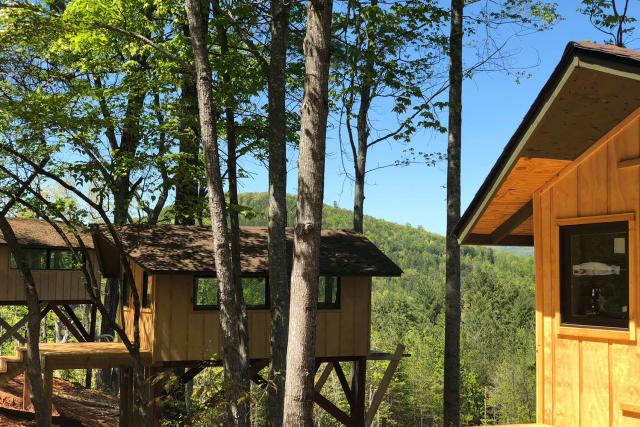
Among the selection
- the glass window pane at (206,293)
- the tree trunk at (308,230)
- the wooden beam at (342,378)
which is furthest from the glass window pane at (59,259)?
the tree trunk at (308,230)

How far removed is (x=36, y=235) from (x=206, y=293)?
418 inches

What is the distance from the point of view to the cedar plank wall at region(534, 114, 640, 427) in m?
6.17

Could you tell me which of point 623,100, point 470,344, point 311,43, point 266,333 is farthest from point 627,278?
point 470,344

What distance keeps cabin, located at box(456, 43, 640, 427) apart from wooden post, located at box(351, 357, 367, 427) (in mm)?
12113

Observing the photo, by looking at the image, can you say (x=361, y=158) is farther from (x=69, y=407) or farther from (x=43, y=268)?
(x=43, y=268)

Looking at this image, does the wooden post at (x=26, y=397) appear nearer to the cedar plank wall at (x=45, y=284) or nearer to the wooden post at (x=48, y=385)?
the wooden post at (x=48, y=385)

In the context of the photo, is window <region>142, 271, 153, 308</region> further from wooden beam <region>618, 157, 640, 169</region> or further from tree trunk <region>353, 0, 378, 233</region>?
wooden beam <region>618, 157, 640, 169</region>

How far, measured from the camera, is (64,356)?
16297mm

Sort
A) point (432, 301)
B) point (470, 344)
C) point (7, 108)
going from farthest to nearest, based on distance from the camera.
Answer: point (432, 301) → point (470, 344) → point (7, 108)

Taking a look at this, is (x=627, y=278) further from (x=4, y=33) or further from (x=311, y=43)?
(x=4, y=33)

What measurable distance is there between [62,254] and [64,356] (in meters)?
11.1

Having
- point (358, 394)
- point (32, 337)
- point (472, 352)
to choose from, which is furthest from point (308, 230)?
point (472, 352)

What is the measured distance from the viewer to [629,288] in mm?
6145

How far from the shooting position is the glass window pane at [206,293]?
16.8m
